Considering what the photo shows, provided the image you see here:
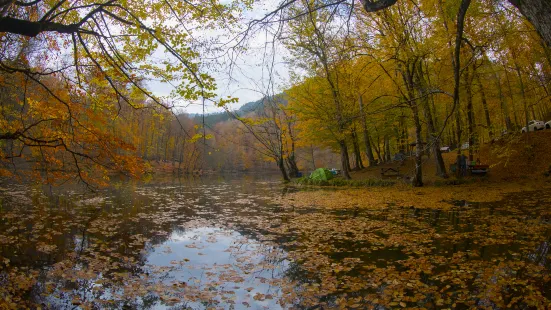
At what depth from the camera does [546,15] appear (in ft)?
7.25

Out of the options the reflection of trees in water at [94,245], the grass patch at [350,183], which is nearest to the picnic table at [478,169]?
the grass patch at [350,183]

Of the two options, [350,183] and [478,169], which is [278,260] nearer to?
[350,183]

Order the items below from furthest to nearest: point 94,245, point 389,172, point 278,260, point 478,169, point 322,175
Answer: point 322,175, point 389,172, point 478,169, point 94,245, point 278,260

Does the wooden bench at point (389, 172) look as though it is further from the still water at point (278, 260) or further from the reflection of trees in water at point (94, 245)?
the reflection of trees in water at point (94, 245)

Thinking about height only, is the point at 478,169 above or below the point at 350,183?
above

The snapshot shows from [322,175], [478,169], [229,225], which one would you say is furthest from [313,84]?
[229,225]

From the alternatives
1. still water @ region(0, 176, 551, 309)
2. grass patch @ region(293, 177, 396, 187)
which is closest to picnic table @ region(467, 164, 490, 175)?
grass patch @ region(293, 177, 396, 187)

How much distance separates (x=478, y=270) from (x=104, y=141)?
8365 millimetres

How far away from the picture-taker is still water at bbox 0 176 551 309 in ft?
13.0

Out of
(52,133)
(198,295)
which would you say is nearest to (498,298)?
(198,295)

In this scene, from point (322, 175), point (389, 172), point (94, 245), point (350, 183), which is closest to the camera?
point (94, 245)

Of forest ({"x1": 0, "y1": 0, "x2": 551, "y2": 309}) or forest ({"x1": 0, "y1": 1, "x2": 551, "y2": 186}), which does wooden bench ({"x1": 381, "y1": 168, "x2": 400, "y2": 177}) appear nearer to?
forest ({"x1": 0, "y1": 1, "x2": 551, "y2": 186})

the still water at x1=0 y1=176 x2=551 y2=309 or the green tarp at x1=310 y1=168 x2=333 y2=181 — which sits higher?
the green tarp at x1=310 y1=168 x2=333 y2=181

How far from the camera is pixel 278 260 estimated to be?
18.4ft
